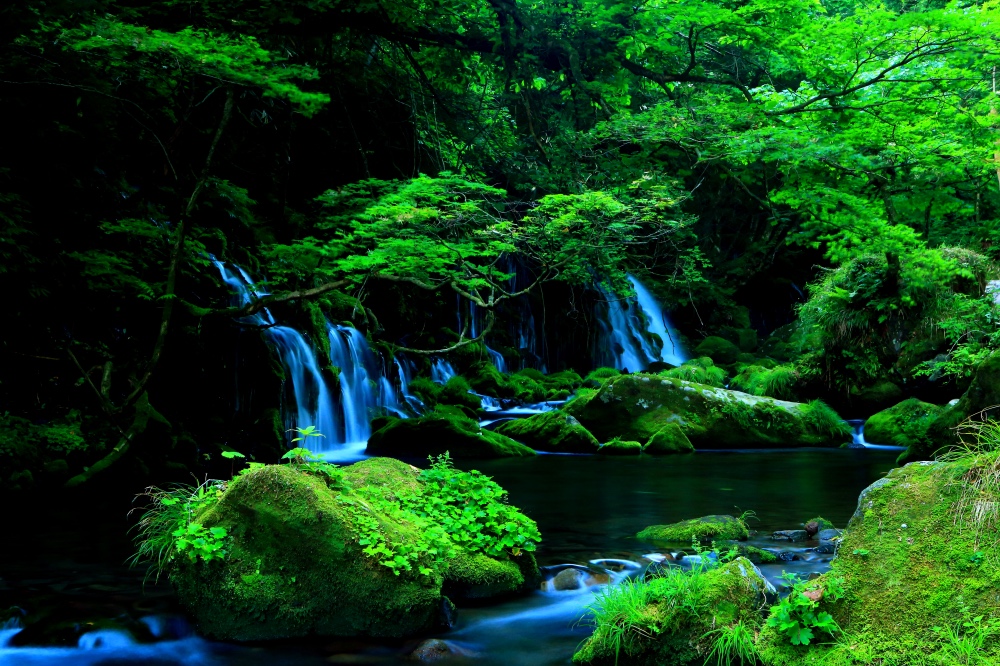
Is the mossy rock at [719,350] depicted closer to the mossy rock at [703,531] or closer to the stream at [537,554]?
the stream at [537,554]

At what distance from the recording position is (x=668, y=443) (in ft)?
45.1

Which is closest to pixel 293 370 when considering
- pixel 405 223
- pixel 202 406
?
pixel 202 406

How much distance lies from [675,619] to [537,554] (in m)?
2.54

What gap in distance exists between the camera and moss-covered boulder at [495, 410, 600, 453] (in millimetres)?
13711

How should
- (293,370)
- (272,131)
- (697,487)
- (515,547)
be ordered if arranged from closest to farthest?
(515,547) < (697,487) < (293,370) < (272,131)

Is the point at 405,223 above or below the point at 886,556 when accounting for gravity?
above

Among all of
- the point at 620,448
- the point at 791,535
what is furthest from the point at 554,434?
the point at 791,535

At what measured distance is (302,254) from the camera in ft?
33.8

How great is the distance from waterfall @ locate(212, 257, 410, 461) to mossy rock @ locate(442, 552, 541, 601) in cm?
713

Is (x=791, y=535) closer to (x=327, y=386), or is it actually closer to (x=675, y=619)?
(x=675, y=619)

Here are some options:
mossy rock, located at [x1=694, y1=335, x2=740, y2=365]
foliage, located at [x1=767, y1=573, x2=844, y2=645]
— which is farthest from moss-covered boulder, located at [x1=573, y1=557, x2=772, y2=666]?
mossy rock, located at [x1=694, y1=335, x2=740, y2=365]

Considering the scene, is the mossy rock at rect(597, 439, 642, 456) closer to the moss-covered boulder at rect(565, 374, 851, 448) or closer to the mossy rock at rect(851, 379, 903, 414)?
the moss-covered boulder at rect(565, 374, 851, 448)

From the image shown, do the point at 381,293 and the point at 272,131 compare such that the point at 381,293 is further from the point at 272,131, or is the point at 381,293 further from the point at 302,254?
the point at 302,254

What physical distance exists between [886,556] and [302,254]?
817 cm
